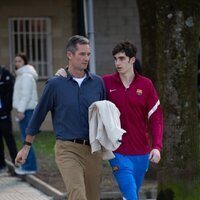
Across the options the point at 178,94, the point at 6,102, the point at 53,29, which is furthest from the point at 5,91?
the point at 53,29

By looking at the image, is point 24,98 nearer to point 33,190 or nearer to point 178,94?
point 33,190

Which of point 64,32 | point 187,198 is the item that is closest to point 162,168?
point 187,198

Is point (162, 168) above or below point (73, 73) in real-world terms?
below

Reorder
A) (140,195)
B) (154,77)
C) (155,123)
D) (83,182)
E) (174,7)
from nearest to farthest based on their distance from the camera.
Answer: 1. (83,182)
2. (155,123)
3. (174,7)
4. (140,195)
5. (154,77)

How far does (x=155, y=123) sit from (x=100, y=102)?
719 millimetres

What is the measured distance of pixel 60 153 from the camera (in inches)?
278

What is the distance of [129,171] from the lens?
727 cm

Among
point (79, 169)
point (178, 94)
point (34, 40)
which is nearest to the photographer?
point (79, 169)

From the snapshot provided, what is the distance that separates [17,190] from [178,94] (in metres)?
3.45

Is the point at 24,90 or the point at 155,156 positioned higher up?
the point at 24,90

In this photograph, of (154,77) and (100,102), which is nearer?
(100,102)

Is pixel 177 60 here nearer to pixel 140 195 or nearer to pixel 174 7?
pixel 174 7

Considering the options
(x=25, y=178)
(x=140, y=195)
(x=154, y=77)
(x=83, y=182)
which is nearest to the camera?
(x=83, y=182)

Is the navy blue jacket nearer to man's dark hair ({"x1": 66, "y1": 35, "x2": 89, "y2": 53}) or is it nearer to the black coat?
man's dark hair ({"x1": 66, "y1": 35, "x2": 89, "y2": 53})
